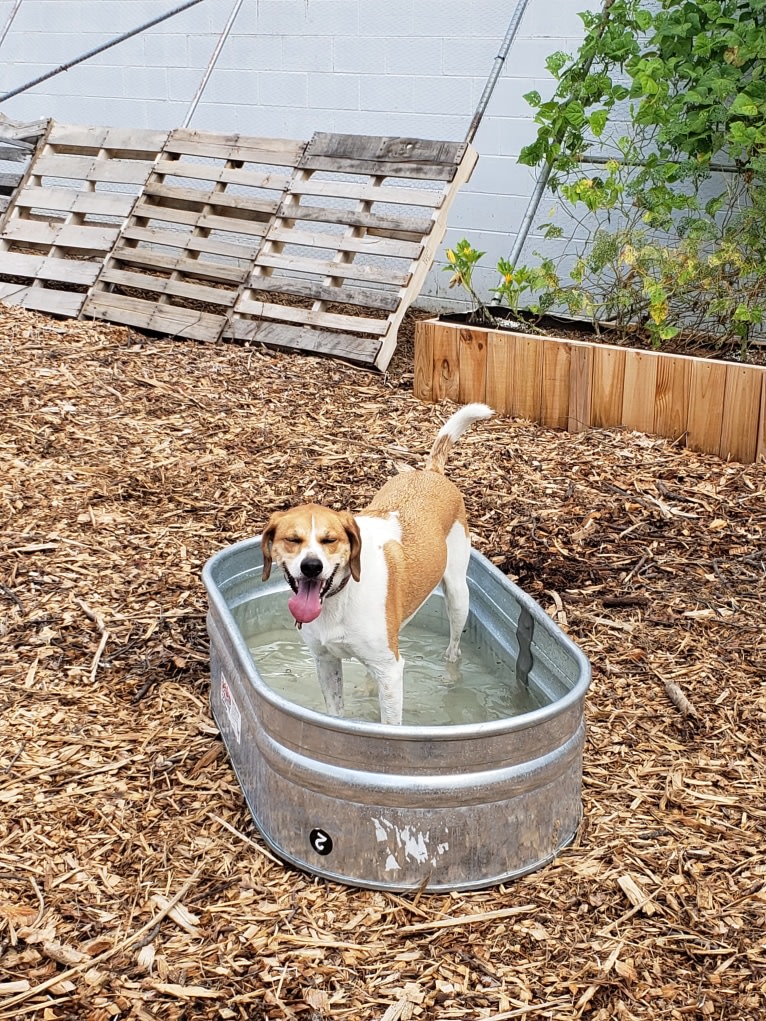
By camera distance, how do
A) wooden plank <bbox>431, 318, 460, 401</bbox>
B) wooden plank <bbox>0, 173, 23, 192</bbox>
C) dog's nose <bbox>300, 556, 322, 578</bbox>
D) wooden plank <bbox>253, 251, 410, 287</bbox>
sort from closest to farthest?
1. dog's nose <bbox>300, 556, 322, 578</bbox>
2. wooden plank <bbox>431, 318, 460, 401</bbox>
3. wooden plank <bbox>253, 251, 410, 287</bbox>
4. wooden plank <bbox>0, 173, 23, 192</bbox>

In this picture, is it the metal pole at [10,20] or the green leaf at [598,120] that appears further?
the metal pole at [10,20]

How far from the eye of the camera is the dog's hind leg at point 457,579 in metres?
4.00

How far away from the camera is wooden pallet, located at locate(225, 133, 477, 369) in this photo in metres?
7.41

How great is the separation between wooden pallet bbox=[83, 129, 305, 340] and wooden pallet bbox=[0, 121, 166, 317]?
0.15 meters

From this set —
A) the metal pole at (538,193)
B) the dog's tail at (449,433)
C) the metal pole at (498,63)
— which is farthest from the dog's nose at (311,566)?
the metal pole at (498,63)

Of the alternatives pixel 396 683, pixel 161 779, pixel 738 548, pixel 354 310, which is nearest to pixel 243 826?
pixel 161 779

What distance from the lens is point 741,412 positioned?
233 inches

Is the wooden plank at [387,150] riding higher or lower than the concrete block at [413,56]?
lower

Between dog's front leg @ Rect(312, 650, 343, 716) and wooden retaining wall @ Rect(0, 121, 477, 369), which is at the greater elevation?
wooden retaining wall @ Rect(0, 121, 477, 369)

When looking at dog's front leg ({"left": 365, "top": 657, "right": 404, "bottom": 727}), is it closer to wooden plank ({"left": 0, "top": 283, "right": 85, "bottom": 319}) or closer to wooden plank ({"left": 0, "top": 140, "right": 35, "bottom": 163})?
wooden plank ({"left": 0, "top": 283, "right": 85, "bottom": 319})

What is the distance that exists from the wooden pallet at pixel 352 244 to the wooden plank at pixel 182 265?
0.65 feet

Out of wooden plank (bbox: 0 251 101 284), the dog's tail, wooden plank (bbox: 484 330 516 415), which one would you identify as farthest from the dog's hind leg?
wooden plank (bbox: 0 251 101 284)

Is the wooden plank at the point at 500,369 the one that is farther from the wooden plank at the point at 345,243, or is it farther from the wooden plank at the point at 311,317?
the wooden plank at the point at 345,243

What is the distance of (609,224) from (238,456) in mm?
3617
